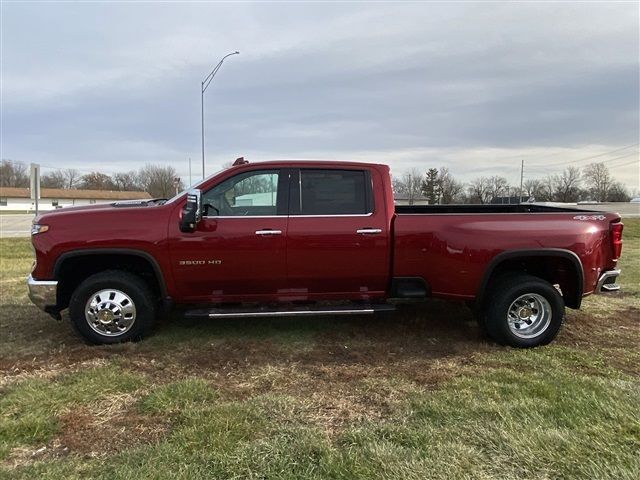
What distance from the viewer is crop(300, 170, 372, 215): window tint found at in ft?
17.2

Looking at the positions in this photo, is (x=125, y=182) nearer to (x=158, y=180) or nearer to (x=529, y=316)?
(x=158, y=180)

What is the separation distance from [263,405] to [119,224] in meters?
2.44

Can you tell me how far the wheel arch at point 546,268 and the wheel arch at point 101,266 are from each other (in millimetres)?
3334

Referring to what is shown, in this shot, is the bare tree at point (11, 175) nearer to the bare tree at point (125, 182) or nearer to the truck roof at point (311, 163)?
the bare tree at point (125, 182)

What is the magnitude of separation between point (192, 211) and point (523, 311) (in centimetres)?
Result: 351

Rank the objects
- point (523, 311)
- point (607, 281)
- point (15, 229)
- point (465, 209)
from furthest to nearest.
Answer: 1. point (15, 229)
2. point (465, 209)
3. point (607, 281)
4. point (523, 311)

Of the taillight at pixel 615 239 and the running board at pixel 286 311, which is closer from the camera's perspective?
the running board at pixel 286 311

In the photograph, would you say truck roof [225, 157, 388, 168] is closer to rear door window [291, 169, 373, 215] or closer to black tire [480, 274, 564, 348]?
rear door window [291, 169, 373, 215]

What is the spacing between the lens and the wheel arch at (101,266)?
197 inches

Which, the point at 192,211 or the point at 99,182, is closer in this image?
the point at 192,211

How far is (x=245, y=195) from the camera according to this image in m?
5.23

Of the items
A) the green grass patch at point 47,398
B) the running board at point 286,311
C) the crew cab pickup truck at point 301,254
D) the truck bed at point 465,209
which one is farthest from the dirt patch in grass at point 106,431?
the truck bed at point 465,209

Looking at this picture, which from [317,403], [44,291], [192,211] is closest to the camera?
[317,403]

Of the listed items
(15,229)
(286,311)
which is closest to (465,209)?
(286,311)
